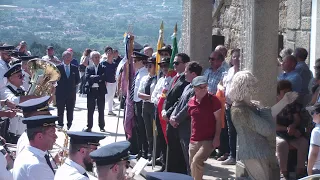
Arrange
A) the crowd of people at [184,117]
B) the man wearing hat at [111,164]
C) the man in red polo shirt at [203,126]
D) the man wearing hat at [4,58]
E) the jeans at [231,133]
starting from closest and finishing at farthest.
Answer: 1. the man wearing hat at [111,164]
2. the crowd of people at [184,117]
3. the man in red polo shirt at [203,126]
4. the jeans at [231,133]
5. the man wearing hat at [4,58]

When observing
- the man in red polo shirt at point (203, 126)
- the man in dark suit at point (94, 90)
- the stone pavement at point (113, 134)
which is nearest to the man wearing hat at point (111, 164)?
the stone pavement at point (113, 134)

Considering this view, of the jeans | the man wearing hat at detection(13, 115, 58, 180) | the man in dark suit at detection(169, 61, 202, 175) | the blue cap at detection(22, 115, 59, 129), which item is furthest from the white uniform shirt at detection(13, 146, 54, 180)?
the jeans

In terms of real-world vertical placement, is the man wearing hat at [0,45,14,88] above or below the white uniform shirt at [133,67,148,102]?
above

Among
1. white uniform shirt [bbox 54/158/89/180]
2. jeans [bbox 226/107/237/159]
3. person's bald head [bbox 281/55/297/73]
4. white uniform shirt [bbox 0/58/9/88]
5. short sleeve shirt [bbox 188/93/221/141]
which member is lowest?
jeans [bbox 226/107/237/159]

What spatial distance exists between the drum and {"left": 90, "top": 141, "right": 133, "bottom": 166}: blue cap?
5648 millimetres

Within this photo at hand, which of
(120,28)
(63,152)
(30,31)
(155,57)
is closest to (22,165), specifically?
(63,152)

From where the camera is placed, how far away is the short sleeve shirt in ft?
31.6

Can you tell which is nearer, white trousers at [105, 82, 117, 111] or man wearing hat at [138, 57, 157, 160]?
man wearing hat at [138, 57, 157, 160]

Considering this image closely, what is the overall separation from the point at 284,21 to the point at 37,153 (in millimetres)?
7746

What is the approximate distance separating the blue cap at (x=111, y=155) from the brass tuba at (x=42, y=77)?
5697 mm

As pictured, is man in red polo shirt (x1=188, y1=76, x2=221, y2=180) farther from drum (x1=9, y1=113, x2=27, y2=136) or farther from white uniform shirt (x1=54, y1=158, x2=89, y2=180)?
white uniform shirt (x1=54, y1=158, x2=89, y2=180)

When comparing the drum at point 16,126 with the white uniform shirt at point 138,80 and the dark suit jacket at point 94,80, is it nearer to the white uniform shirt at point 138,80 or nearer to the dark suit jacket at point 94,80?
the white uniform shirt at point 138,80

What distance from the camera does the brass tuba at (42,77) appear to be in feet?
36.6

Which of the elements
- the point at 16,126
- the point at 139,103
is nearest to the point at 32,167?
the point at 16,126
